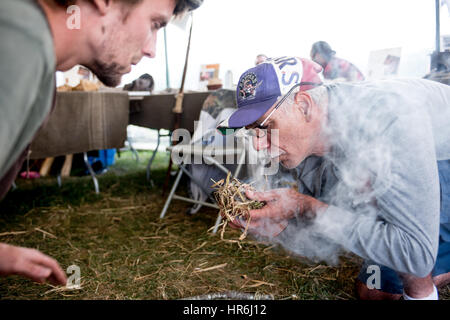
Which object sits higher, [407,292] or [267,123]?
[267,123]

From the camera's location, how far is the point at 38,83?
26.1 inches

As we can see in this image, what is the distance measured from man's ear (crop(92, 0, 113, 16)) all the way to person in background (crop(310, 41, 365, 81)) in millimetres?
2512

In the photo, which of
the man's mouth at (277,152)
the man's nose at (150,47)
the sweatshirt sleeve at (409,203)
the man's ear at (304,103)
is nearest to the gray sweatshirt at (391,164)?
the sweatshirt sleeve at (409,203)

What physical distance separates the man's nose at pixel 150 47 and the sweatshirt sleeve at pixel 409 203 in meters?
0.88

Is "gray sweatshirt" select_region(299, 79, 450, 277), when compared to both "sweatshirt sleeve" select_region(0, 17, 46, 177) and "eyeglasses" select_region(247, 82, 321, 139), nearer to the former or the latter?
"eyeglasses" select_region(247, 82, 321, 139)

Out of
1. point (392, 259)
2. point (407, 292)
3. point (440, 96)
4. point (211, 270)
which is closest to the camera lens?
point (392, 259)

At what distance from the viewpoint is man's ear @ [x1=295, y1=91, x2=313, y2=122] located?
129 centimetres

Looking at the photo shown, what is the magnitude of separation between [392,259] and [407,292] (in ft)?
1.36

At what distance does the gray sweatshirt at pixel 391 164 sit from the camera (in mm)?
1095

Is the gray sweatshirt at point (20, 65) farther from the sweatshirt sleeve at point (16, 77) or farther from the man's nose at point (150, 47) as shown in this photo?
the man's nose at point (150, 47)

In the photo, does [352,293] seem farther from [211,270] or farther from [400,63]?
[400,63]

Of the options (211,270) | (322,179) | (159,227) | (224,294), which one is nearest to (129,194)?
(159,227)

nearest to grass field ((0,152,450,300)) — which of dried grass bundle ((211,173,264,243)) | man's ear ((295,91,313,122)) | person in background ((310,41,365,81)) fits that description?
dried grass bundle ((211,173,264,243))

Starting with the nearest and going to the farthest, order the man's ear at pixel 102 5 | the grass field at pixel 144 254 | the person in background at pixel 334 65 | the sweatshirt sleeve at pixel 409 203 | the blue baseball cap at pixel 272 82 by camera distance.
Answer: the man's ear at pixel 102 5, the sweatshirt sleeve at pixel 409 203, the blue baseball cap at pixel 272 82, the grass field at pixel 144 254, the person in background at pixel 334 65
